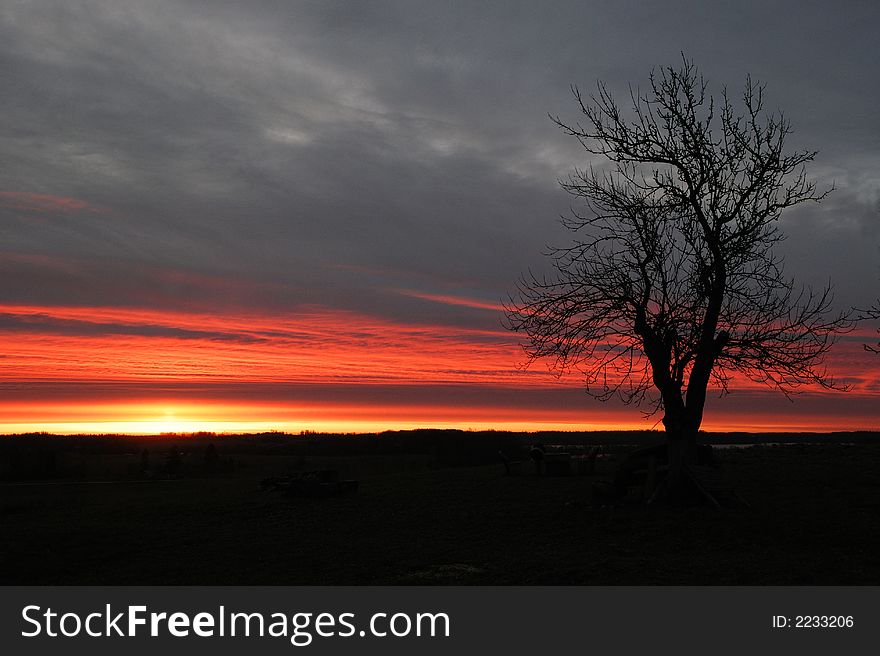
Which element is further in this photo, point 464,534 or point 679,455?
point 679,455

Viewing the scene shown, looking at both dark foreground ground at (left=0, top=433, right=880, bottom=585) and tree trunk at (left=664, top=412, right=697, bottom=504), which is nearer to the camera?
dark foreground ground at (left=0, top=433, right=880, bottom=585)

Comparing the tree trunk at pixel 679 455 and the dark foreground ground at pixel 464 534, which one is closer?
the dark foreground ground at pixel 464 534

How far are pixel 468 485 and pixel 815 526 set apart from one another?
1396 centimetres

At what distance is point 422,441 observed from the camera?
100938 millimetres

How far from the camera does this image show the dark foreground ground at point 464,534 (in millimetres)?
15953

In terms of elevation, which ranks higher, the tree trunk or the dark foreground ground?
the tree trunk

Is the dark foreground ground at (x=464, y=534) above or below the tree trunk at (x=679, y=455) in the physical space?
below

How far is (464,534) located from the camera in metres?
21.1

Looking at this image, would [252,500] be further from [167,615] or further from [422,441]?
[422,441]

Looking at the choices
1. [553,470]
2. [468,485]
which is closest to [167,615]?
[468,485]

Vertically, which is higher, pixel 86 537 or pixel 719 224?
pixel 719 224

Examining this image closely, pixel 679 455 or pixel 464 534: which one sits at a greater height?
pixel 679 455

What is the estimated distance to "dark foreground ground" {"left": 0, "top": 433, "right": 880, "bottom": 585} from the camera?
628 inches

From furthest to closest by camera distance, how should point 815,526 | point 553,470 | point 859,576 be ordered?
point 553,470, point 815,526, point 859,576
